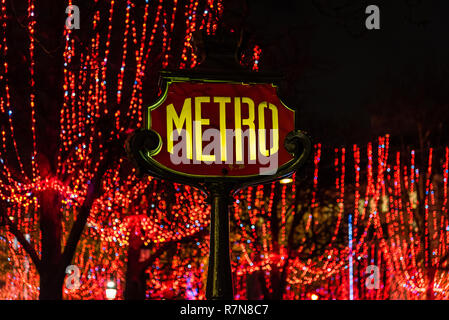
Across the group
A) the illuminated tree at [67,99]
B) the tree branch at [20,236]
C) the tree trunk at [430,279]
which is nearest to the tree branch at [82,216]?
the illuminated tree at [67,99]

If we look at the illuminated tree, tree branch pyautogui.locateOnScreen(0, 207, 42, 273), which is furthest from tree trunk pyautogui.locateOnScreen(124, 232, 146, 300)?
tree branch pyautogui.locateOnScreen(0, 207, 42, 273)

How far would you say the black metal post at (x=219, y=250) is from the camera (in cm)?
433

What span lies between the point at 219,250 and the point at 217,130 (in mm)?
853

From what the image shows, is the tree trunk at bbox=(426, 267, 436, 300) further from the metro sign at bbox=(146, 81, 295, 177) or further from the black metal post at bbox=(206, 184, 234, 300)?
the black metal post at bbox=(206, 184, 234, 300)

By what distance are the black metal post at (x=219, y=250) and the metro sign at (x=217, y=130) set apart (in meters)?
0.17

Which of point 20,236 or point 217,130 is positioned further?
point 20,236

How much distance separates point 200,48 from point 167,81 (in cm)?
42

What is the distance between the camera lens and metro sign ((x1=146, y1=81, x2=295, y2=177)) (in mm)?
4500

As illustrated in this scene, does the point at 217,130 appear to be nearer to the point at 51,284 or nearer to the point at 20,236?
the point at 51,284

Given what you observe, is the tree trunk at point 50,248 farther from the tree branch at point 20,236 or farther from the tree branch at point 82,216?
the tree branch at point 82,216

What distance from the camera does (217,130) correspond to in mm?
4504

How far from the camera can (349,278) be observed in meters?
35.5

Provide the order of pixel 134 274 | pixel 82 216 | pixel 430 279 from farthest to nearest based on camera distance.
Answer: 1. pixel 430 279
2. pixel 134 274
3. pixel 82 216

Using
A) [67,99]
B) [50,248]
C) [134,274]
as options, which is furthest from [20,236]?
[134,274]
